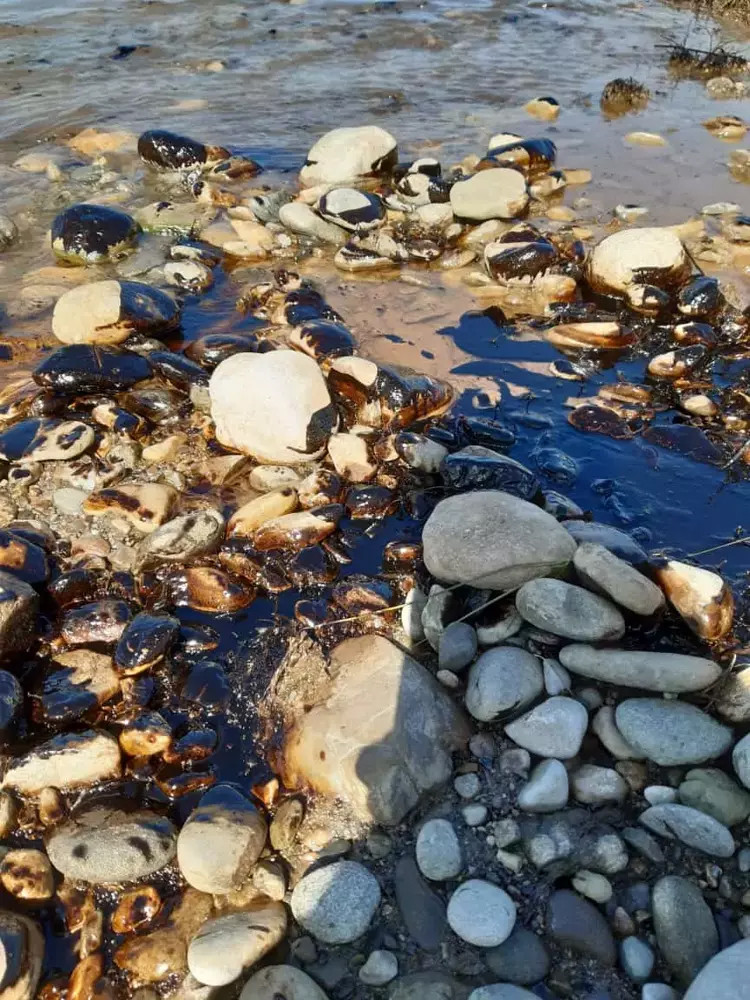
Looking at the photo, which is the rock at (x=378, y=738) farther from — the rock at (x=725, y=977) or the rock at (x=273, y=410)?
the rock at (x=273, y=410)

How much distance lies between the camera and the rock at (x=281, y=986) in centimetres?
216

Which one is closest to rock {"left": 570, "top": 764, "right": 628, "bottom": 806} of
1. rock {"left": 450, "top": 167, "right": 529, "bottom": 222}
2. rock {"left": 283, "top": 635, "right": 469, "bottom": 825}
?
rock {"left": 283, "top": 635, "right": 469, "bottom": 825}

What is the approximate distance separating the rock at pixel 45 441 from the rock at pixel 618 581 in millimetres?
2821

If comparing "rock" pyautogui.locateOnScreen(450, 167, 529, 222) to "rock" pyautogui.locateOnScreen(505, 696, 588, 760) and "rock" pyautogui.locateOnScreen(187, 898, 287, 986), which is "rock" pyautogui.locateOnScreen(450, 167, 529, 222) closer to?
"rock" pyautogui.locateOnScreen(505, 696, 588, 760)

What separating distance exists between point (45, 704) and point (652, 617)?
8.34ft

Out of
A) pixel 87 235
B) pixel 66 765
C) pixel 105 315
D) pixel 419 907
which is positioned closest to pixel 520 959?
pixel 419 907

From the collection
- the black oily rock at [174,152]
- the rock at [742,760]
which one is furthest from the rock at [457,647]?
the black oily rock at [174,152]

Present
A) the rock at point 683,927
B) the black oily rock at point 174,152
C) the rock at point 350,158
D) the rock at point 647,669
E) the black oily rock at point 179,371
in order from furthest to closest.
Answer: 1. the black oily rock at point 174,152
2. the rock at point 350,158
3. the black oily rock at point 179,371
4. the rock at point 647,669
5. the rock at point 683,927

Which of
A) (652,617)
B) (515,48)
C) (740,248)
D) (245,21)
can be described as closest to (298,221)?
(740,248)

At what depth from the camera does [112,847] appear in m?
2.51

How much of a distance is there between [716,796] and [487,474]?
5.97 ft

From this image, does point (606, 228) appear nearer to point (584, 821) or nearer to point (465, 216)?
point (465, 216)

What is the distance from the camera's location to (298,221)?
6668mm

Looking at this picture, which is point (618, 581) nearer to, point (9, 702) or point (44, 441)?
point (9, 702)
